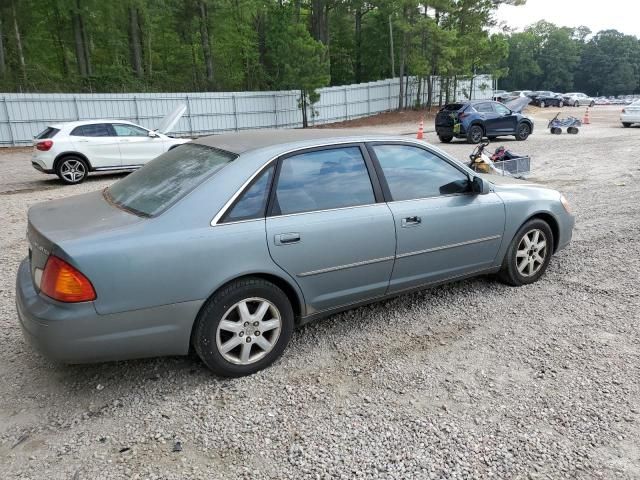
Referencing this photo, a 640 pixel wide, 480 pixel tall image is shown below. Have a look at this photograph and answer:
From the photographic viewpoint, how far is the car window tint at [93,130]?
11688 millimetres

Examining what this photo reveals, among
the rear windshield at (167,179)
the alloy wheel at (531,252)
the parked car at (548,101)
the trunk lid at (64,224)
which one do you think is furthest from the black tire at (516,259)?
the parked car at (548,101)

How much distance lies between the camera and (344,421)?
2945 mm

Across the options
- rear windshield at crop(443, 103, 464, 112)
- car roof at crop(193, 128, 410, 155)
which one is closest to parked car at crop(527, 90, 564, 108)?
rear windshield at crop(443, 103, 464, 112)

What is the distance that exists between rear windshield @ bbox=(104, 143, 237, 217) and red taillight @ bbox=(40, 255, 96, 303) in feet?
1.89

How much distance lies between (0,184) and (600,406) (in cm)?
1332

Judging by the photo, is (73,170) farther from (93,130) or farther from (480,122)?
(480,122)

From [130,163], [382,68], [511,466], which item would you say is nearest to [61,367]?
[511,466]

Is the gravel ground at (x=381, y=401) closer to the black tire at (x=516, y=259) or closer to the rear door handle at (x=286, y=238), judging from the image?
the black tire at (x=516, y=259)

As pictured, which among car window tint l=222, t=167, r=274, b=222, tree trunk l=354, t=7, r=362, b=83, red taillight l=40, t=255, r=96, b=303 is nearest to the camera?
red taillight l=40, t=255, r=96, b=303

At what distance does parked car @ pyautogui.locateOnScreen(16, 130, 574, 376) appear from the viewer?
2.90m

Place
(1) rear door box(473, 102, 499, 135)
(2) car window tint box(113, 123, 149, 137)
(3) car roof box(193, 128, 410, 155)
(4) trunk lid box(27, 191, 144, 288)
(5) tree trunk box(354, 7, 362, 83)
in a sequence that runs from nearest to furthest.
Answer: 1. (4) trunk lid box(27, 191, 144, 288)
2. (3) car roof box(193, 128, 410, 155)
3. (2) car window tint box(113, 123, 149, 137)
4. (1) rear door box(473, 102, 499, 135)
5. (5) tree trunk box(354, 7, 362, 83)

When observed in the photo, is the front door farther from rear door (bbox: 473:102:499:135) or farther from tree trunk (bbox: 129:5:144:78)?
tree trunk (bbox: 129:5:144:78)

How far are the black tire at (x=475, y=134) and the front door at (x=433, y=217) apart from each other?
14761 mm

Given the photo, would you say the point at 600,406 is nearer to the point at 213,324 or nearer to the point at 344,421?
the point at 344,421
